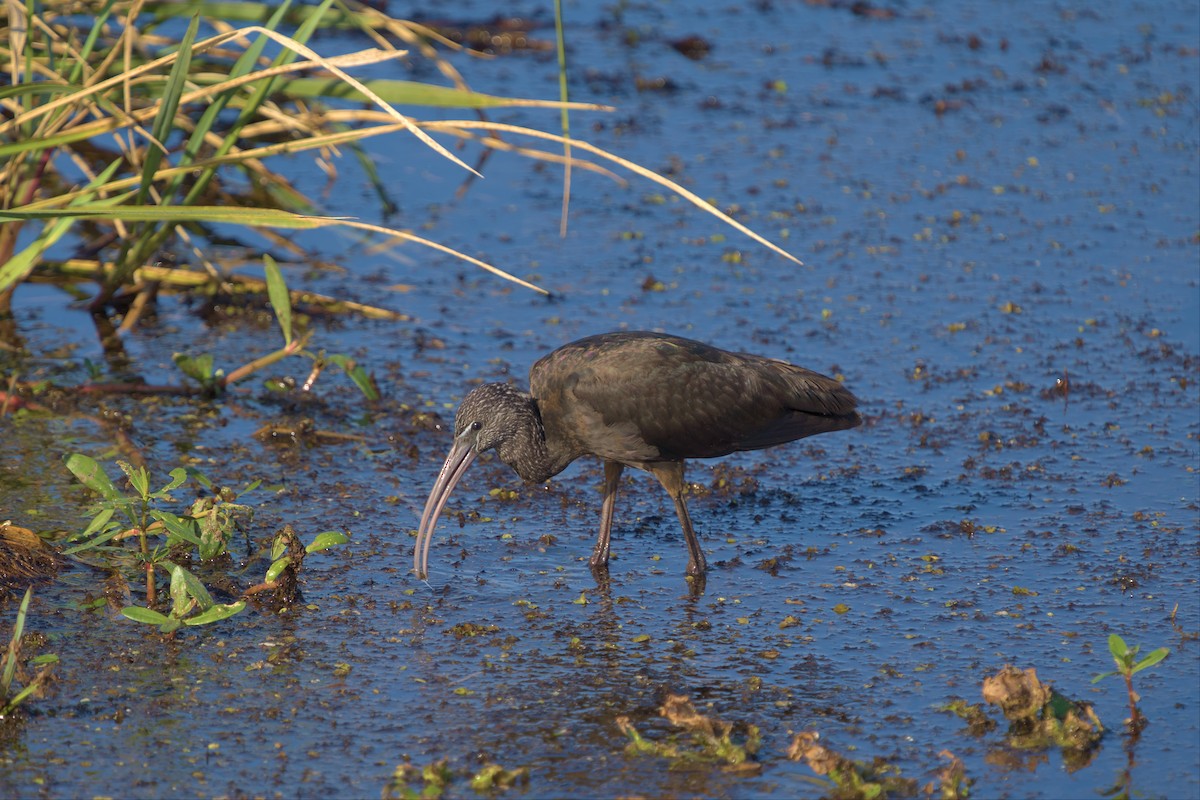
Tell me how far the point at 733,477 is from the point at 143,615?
2.64 meters

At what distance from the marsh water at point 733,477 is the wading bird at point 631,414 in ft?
1.07

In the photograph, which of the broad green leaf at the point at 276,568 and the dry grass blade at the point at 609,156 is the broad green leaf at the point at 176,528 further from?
the dry grass blade at the point at 609,156

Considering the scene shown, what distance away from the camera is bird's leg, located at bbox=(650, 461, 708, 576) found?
527 cm

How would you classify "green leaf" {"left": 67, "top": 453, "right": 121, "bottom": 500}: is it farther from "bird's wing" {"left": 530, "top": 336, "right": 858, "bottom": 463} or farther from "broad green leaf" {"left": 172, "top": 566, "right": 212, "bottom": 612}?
"bird's wing" {"left": 530, "top": 336, "right": 858, "bottom": 463}

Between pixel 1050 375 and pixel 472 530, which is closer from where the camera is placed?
pixel 472 530

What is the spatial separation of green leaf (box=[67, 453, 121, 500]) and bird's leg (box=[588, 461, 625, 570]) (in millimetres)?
1626

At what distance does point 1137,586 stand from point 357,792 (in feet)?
9.06

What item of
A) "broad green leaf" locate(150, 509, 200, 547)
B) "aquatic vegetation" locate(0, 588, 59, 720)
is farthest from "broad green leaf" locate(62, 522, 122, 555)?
"aquatic vegetation" locate(0, 588, 59, 720)

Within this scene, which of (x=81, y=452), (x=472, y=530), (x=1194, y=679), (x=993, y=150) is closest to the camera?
(x=1194, y=679)

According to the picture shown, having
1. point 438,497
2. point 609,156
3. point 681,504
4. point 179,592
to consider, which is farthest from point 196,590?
point 609,156

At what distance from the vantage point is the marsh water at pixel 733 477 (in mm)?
4160

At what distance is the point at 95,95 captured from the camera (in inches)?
227

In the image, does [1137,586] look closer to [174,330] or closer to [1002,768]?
[1002,768]

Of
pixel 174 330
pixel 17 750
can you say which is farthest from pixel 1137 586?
pixel 174 330
